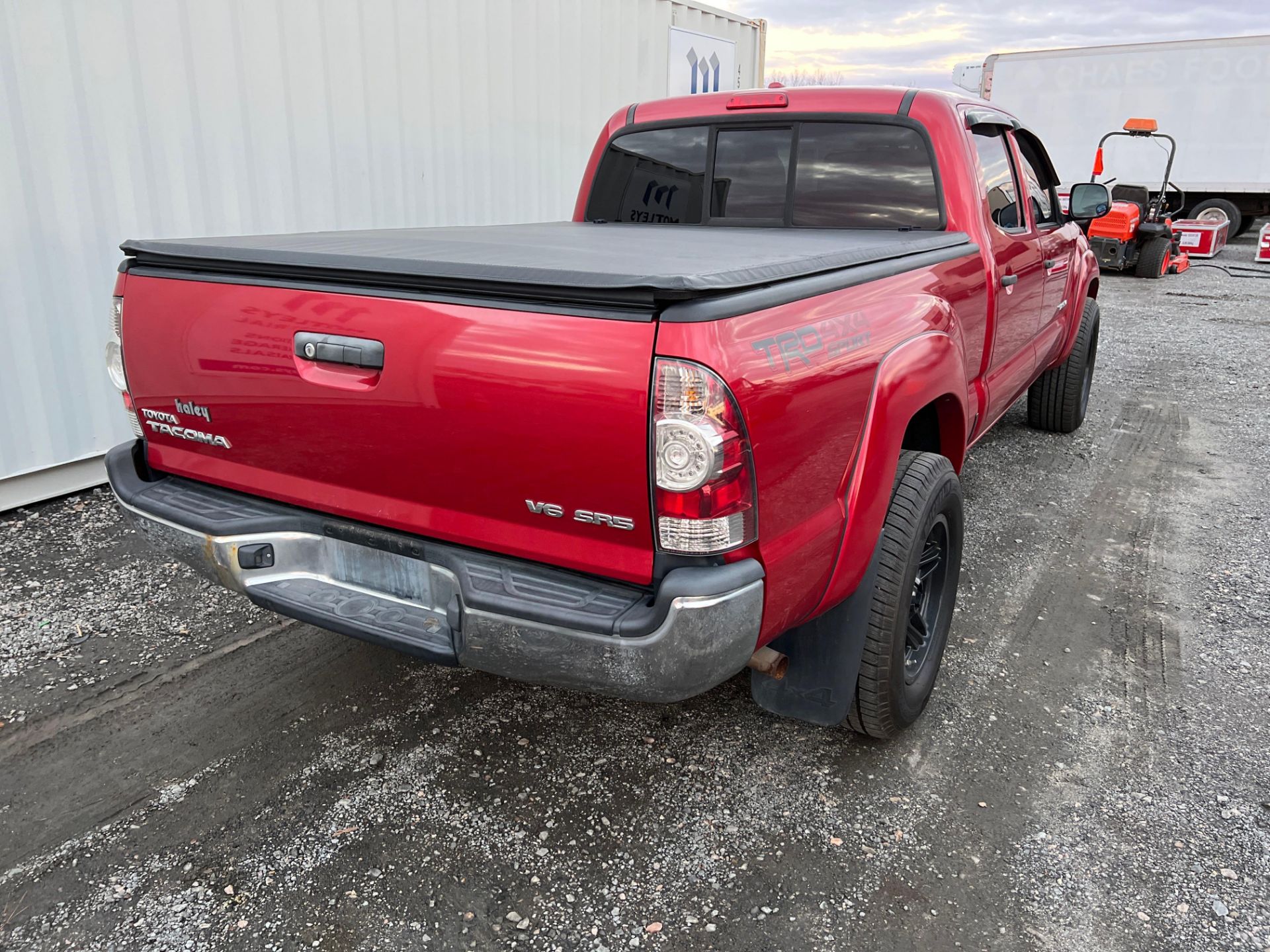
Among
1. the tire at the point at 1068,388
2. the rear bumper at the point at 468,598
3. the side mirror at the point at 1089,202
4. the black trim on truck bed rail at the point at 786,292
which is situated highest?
the side mirror at the point at 1089,202

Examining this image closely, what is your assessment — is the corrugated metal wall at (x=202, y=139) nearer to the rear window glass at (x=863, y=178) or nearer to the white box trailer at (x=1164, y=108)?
the rear window glass at (x=863, y=178)

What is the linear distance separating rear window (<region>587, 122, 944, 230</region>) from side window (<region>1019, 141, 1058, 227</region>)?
104 cm

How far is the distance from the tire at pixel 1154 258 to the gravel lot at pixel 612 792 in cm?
1275

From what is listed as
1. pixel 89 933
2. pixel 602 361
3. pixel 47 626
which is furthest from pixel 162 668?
pixel 602 361

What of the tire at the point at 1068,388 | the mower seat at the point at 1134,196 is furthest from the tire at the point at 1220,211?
the tire at the point at 1068,388

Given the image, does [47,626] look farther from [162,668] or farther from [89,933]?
[89,933]

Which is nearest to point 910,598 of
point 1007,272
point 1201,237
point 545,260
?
point 545,260

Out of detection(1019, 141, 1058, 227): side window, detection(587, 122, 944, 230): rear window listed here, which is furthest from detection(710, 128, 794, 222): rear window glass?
detection(1019, 141, 1058, 227): side window

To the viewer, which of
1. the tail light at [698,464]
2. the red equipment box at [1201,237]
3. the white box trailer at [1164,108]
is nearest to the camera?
the tail light at [698,464]

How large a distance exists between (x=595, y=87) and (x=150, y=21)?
393 centimetres

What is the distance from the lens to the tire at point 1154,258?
14.5m

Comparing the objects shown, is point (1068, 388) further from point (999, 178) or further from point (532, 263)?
point (532, 263)

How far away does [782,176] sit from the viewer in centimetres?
375

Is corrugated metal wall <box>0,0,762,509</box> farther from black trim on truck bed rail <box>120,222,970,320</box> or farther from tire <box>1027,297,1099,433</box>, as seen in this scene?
tire <box>1027,297,1099,433</box>
